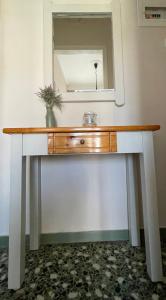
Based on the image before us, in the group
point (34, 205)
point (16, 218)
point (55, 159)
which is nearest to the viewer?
point (16, 218)

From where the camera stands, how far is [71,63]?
4.61 feet

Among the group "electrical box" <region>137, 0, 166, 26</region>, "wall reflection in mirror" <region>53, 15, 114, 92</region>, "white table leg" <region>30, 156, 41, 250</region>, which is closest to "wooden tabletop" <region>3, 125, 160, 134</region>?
"white table leg" <region>30, 156, 41, 250</region>

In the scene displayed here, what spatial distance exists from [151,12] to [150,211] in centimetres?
156

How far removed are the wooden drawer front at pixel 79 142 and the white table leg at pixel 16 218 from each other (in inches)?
6.9

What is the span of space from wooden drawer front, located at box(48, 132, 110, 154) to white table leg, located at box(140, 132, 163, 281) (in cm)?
22

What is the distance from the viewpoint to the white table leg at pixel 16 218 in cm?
89

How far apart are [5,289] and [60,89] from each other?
129 centimetres

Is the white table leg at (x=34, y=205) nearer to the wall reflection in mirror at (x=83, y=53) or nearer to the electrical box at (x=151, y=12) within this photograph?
the wall reflection in mirror at (x=83, y=53)

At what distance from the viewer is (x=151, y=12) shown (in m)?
1.46

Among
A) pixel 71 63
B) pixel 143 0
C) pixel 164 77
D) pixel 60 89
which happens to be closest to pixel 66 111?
pixel 60 89

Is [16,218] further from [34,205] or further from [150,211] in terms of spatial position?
[150,211]

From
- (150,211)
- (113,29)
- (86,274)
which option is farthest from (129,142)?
(113,29)

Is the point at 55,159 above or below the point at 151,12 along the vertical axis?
below

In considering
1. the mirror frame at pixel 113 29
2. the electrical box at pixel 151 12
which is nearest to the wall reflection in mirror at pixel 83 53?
the mirror frame at pixel 113 29
